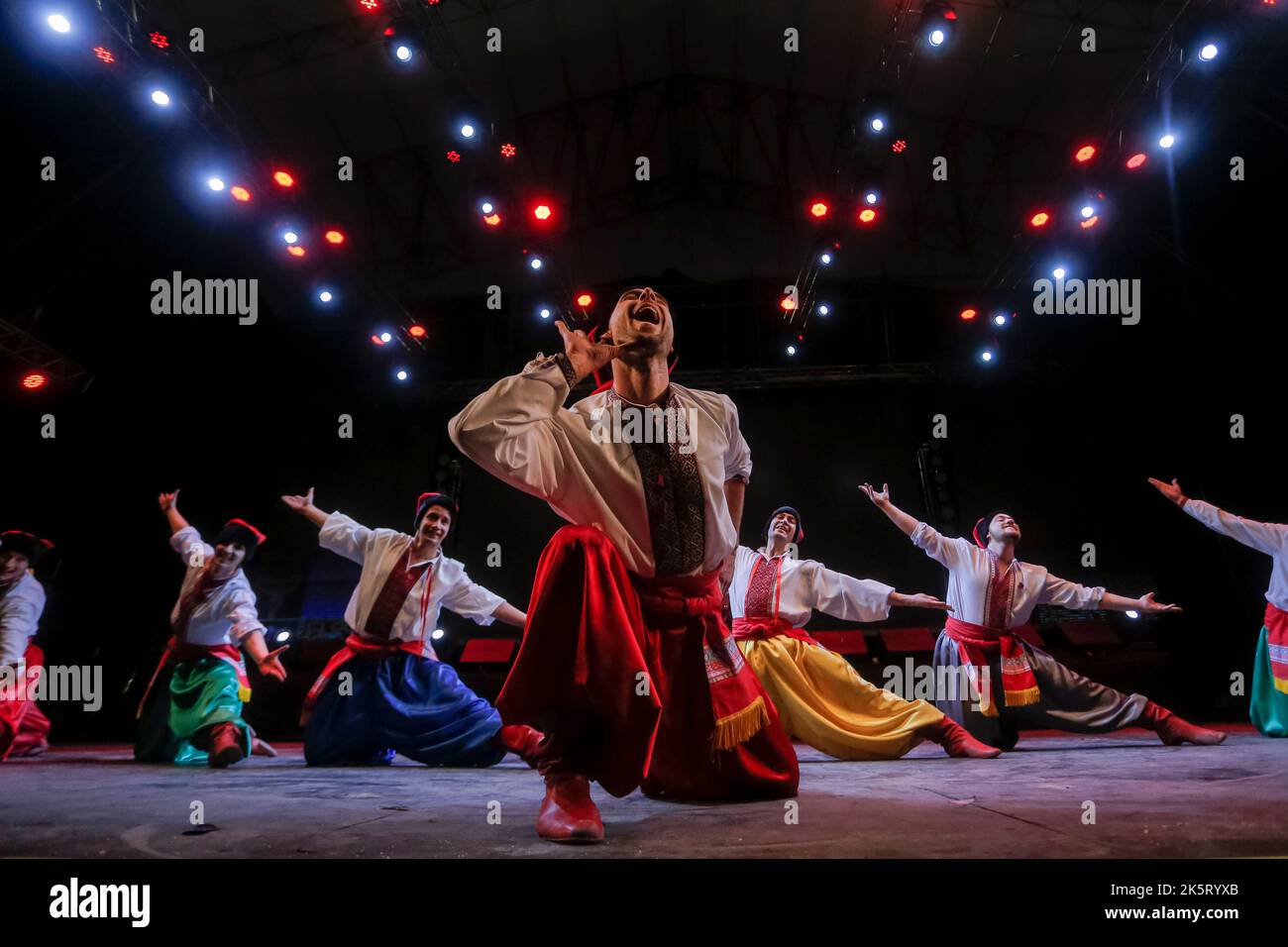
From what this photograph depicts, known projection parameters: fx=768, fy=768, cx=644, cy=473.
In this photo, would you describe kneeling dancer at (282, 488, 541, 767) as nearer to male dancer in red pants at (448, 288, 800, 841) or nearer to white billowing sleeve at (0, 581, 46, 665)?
white billowing sleeve at (0, 581, 46, 665)

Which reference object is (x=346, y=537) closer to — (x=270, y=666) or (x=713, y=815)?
(x=270, y=666)

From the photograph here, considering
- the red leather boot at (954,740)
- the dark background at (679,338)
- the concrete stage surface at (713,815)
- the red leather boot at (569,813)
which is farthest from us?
the dark background at (679,338)

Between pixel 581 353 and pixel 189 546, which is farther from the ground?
pixel 581 353

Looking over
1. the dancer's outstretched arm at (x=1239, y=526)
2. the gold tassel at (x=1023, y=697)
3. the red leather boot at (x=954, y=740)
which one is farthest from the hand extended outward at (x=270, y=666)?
the dancer's outstretched arm at (x=1239, y=526)

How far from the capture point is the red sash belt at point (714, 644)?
190 cm

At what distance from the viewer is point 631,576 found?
6.19 ft

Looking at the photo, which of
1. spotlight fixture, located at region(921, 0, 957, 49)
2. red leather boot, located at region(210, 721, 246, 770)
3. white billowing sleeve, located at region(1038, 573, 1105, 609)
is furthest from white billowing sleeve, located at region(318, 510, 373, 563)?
spotlight fixture, located at region(921, 0, 957, 49)

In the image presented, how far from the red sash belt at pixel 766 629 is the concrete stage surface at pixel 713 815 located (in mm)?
1076

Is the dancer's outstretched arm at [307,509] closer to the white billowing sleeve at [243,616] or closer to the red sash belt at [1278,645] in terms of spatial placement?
the white billowing sleeve at [243,616]

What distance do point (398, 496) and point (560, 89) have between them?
196 inches

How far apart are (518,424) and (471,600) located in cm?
266

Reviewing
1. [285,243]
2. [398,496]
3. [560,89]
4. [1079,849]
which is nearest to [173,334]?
[285,243]

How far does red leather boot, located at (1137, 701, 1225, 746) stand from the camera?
11.5 feet

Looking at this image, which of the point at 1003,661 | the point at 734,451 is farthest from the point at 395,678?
the point at 1003,661
